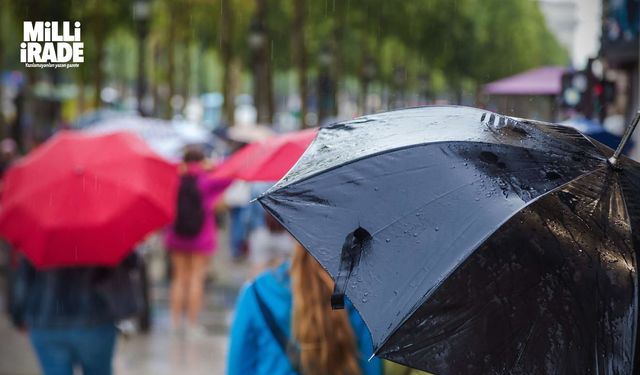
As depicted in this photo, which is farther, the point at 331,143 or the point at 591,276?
the point at 331,143

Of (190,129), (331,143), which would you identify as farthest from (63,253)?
(190,129)

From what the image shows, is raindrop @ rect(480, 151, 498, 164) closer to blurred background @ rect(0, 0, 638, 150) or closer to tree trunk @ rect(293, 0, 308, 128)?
blurred background @ rect(0, 0, 638, 150)

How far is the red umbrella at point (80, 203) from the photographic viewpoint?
5902mm

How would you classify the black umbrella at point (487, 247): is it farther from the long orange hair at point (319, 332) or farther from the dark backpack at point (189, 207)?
the dark backpack at point (189, 207)

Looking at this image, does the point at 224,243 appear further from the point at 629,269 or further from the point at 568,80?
the point at 629,269

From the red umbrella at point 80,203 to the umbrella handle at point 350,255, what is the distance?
316 centimetres

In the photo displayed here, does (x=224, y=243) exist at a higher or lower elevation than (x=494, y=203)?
lower

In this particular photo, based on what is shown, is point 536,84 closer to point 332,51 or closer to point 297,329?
point 297,329

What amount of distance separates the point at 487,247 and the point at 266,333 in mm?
1353

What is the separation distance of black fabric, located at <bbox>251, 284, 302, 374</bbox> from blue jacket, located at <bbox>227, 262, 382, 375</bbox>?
1 cm

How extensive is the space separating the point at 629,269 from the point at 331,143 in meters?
0.95

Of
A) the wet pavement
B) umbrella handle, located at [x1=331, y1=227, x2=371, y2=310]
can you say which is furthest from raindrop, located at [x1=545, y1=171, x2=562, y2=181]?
the wet pavement

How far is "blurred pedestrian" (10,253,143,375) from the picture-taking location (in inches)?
248

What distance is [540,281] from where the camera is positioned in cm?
300
